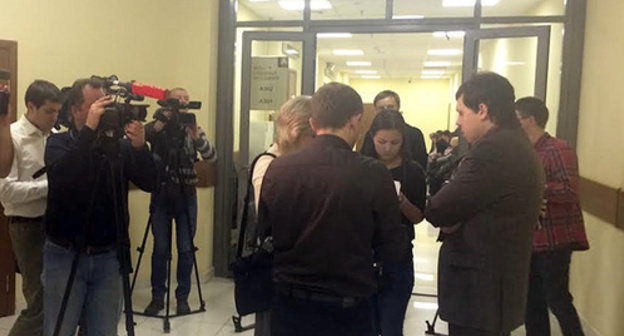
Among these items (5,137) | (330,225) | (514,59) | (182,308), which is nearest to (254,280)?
(330,225)

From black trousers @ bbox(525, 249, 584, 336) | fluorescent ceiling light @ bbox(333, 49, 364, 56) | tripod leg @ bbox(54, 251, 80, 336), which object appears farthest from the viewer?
fluorescent ceiling light @ bbox(333, 49, 364, 56)

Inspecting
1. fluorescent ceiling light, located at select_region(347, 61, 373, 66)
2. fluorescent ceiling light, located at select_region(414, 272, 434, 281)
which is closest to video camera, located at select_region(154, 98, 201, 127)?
fluorescent ceiling light, located at select_region(414, 272, 434, 281)

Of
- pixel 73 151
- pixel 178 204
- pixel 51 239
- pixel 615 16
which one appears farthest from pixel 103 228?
pixel 615 16

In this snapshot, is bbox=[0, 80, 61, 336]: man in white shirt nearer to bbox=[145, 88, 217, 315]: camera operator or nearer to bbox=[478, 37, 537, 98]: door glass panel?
bbox=[145, 88, 217, 315]: camera operator

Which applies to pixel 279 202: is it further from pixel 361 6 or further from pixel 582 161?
pixel 361 6

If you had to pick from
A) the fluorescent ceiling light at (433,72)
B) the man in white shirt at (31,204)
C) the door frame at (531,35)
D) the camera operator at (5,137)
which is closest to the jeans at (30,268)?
the man in white shirt at (31,204)

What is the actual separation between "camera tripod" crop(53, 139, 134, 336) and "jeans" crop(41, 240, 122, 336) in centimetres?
5

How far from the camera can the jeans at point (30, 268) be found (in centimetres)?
248

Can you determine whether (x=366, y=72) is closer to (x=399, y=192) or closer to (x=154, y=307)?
(x=154, y=307)

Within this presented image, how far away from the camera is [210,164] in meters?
4.17

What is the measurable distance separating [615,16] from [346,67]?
10357 millimetres

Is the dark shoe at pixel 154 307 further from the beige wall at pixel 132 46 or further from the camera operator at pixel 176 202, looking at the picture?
the beige wall at pixel 132 46

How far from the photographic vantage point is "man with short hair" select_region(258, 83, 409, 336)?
1.41 meters

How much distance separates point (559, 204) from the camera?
2574mm
